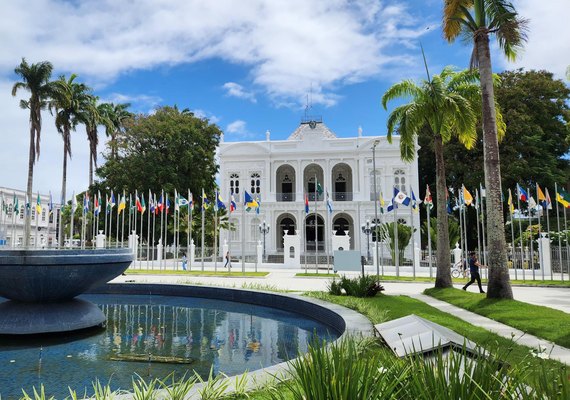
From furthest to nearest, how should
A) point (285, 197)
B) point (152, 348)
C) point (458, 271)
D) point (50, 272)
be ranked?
point (285, 197)
point (458, 271)
point (50, 272)
point (152, 348)

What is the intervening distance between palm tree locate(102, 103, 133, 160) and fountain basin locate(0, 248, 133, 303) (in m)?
37.0

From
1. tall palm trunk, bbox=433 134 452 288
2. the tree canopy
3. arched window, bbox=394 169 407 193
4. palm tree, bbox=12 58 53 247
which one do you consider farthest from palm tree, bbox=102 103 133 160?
tall palm trunk, bbox=433 134 452 288

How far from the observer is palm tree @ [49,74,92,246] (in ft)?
114

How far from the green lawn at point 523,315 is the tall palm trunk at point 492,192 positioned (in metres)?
0.56

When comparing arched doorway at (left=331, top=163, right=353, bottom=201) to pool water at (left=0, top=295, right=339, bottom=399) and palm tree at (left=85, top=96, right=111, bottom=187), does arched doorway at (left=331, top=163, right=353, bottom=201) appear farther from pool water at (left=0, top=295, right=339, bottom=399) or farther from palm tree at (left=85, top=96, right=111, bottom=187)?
pool water at (left=0, top=295, right=339, bottom=399)

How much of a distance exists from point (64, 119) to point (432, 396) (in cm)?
4158

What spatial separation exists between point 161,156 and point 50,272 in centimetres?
3506

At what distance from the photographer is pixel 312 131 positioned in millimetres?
44250

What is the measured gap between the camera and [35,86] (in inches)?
1336

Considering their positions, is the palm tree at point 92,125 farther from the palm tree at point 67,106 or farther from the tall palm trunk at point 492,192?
the tall palm trunk at point 492,192

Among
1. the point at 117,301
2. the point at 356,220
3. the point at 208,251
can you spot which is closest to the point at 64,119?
the point at 208,251

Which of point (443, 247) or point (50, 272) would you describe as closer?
point (50, 272)

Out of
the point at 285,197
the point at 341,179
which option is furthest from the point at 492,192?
the point at 341,179

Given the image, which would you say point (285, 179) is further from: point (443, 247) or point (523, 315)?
point (523, 315)
